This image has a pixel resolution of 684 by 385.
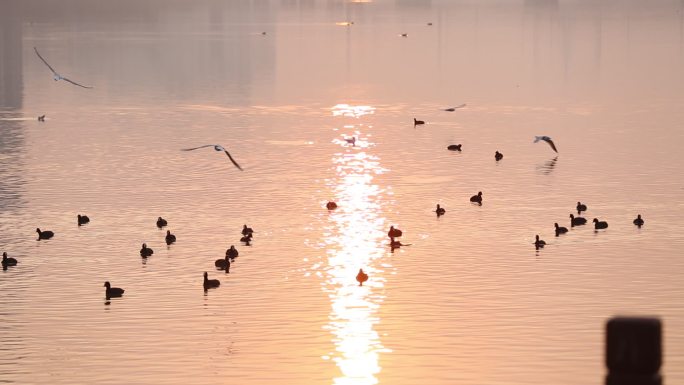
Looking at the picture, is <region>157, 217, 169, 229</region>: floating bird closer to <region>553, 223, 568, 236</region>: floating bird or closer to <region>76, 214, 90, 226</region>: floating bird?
<region>76, 214, 90, 226</region>: floating bird

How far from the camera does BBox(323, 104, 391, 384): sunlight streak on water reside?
106 feet

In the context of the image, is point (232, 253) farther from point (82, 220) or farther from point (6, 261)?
point (82, 220)

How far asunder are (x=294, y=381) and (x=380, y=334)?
513cm

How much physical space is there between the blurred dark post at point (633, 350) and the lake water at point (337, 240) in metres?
21.8

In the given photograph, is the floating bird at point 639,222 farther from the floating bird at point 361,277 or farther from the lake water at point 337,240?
the floating bird at point 361,277

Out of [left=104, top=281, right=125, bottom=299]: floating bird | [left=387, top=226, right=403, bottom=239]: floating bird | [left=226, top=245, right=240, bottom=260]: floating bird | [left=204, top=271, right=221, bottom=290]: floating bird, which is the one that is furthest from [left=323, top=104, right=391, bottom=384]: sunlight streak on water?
[left=104, top=281, right=125, bottom=299]: floating bird

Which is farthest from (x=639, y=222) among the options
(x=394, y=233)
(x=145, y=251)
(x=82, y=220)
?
(x=82, y=220)

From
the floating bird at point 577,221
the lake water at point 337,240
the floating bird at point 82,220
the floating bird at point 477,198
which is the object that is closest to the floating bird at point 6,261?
the lake water at point 337,240

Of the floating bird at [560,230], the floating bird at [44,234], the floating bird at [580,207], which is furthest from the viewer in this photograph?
the floating bird at [580,207]

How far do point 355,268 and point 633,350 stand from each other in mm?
36225

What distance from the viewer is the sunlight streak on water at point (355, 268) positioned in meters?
32.3

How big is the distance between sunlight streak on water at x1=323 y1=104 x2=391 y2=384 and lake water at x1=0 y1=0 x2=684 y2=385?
0.12m

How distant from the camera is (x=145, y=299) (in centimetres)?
3875

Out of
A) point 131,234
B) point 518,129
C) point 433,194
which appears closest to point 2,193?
A: point 131,234
